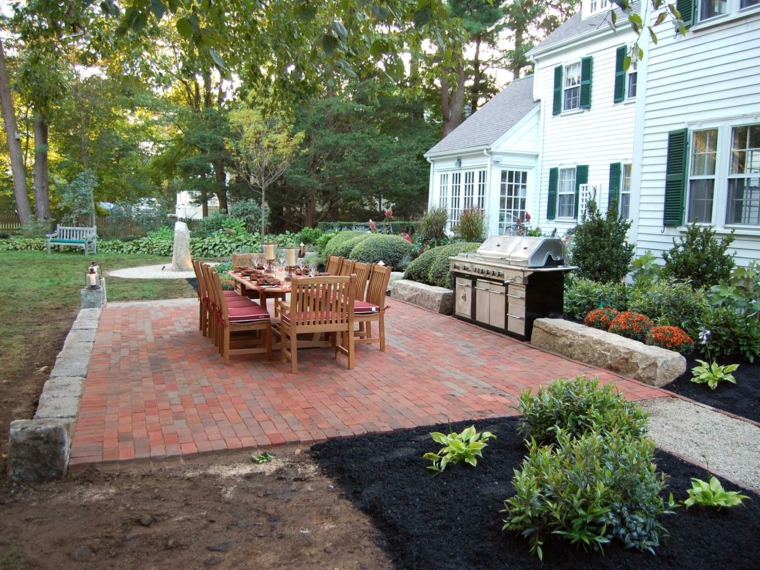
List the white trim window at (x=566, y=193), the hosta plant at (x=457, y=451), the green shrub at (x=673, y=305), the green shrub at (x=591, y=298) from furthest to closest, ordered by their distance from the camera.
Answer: the white trim window at (x=566, y=193) → the green shrub at (x=591, y=298) → the green shrub at (x=673, y=305) → the hosta plant at (x=457, y=451)

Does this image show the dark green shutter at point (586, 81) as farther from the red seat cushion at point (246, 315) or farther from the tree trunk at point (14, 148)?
the tree trunk at point (14, 148)

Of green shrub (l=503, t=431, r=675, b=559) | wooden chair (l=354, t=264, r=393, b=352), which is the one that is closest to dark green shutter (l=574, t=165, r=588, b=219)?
wooden chair (l=354, t=264, r=393, b=352)

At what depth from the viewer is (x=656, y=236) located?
977 cm

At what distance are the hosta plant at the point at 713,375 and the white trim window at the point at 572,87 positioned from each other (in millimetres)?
11076

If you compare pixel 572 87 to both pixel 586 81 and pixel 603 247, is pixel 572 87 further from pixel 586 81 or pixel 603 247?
pixel 603 247

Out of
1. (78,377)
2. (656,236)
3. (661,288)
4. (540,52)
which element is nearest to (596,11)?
(540,52)

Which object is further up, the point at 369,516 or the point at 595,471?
the point at 595,471

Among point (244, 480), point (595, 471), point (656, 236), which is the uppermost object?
point (656, 236)

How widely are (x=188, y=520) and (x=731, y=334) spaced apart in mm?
5159

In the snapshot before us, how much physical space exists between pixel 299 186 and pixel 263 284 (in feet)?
57.0

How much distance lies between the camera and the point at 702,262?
7.60m

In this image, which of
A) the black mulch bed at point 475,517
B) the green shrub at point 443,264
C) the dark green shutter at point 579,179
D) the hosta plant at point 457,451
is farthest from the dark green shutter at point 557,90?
the hosta plant at point 457,451

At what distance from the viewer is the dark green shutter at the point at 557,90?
15.7m

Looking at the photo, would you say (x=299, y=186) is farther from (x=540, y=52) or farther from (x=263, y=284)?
(x=263, y=284)
